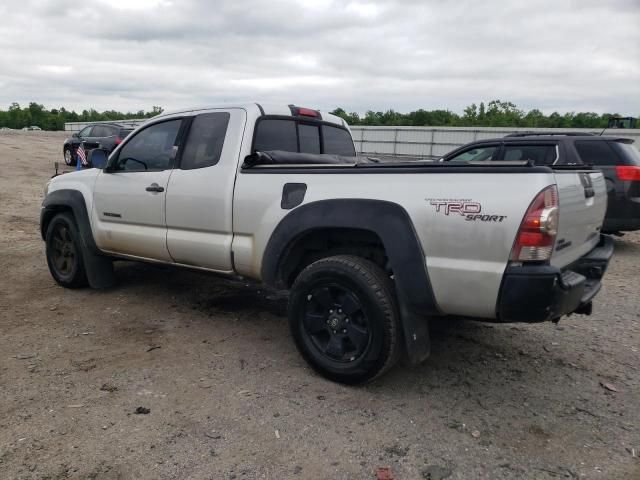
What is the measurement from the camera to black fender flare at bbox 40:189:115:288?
5.08m

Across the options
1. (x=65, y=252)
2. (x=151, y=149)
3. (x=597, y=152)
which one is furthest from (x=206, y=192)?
(x=597, y=152)

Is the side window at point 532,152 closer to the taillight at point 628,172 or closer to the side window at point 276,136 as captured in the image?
the taillight at point 628,172

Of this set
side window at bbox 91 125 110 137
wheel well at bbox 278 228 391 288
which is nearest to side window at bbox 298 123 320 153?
wheel well at bbox 278 228 391 288

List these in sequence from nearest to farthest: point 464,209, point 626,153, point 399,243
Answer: point 464,209 → point 399,243 → point 626,153

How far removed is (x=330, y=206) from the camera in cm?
334

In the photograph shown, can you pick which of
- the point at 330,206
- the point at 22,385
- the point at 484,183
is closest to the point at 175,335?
the point at 22,385

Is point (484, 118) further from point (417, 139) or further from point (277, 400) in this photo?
point (277, 400)

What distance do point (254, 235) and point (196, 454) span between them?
1601 millimetres

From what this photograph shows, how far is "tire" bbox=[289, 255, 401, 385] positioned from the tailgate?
39.9 inches

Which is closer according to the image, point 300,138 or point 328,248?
point 328,248

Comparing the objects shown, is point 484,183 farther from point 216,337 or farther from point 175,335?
point 175,335

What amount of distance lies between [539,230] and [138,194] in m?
3.39

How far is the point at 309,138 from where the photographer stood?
4.73m

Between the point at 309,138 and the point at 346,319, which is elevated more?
the point at 309,138
